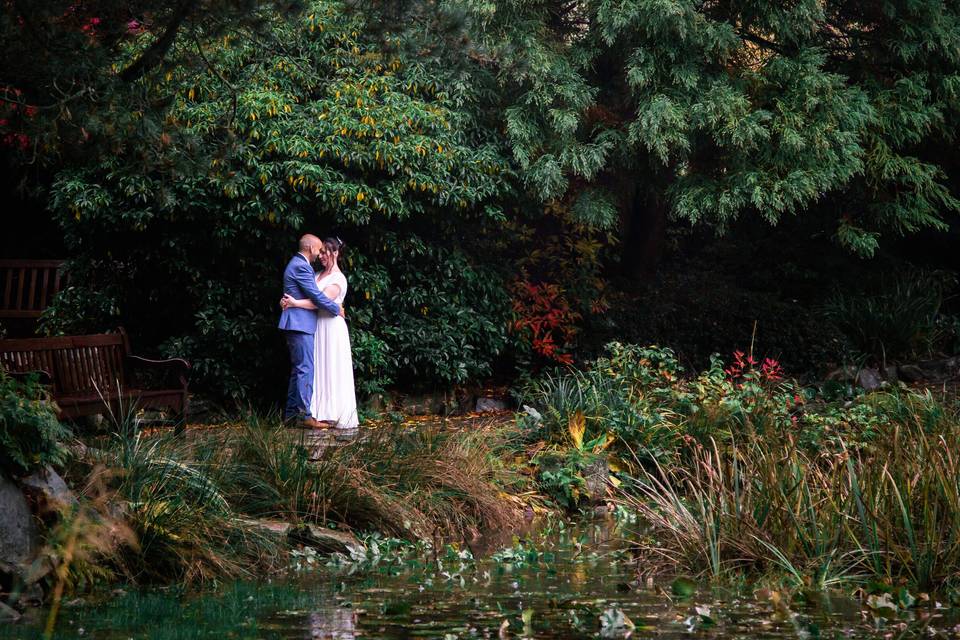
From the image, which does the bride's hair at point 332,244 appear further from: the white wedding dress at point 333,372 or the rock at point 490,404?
the rock at point 490,404

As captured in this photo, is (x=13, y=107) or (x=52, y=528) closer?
(x=52, y=528)

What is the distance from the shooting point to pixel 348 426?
10.8m

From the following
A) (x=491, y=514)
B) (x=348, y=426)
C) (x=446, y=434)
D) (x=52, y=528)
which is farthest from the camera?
(x=348, y=426)

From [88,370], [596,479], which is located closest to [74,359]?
[88,370]

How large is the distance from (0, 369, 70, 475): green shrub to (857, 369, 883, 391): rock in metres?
11.1

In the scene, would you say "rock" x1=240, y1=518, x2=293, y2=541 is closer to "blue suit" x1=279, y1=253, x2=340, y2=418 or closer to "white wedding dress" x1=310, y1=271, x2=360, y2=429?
"blue suit" x1=279, y1=253, x2=340, y2=418

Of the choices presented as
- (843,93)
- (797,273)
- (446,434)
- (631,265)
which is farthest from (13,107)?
(797,273)

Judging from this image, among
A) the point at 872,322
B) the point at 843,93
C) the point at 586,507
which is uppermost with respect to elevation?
the point at 843,93

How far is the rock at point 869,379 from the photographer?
14.7m

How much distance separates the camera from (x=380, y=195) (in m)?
11.6

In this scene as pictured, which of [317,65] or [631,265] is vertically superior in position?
[317,65]

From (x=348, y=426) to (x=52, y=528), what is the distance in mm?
4971

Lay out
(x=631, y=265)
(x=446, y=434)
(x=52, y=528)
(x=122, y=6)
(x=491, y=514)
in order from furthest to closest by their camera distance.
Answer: (x=631, y=265) < (x=446, y=434) < (x=491, y=514) < (x=122, y=6) < (x=52, y=528)

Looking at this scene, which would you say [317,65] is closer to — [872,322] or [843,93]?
[843,93]
